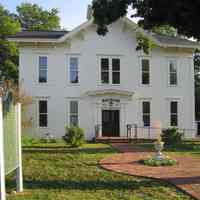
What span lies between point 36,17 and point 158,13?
39567 mm

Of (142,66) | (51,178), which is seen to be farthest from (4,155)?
(142,66)

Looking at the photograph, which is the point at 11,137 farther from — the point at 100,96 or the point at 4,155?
the point at 100,96

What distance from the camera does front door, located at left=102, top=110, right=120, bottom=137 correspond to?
28.7m

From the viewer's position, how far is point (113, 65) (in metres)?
28.9

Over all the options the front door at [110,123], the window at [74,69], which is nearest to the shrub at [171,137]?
the front door at [110,123]

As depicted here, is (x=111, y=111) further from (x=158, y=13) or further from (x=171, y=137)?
(x=158, y=13)

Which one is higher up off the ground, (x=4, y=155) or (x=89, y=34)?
(x=89, y=34)

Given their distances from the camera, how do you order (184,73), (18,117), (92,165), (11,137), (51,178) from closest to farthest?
(11,137), (18,117), (51,178), (92,165), (184,73)

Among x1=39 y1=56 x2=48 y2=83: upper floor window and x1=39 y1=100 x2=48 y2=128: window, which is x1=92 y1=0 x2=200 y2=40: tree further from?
x1=39 y1=100 x2=48 y2=128: window

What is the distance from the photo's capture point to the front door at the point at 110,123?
28.7 meters

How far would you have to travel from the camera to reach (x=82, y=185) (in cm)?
1052

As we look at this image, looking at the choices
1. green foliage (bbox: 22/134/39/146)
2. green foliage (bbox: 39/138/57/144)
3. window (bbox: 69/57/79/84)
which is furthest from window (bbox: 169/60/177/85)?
green foliage (bbox: 22/134/39/146)

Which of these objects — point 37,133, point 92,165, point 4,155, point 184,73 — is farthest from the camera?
point 184,73

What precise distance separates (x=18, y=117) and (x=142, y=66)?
20353 mm
